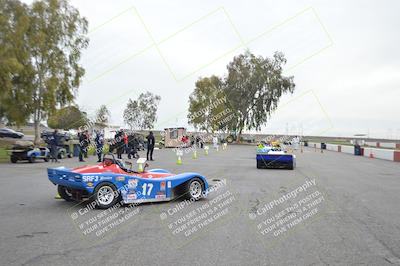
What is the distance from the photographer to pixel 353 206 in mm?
9406

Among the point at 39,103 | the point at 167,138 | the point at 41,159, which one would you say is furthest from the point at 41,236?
the point at 167,138

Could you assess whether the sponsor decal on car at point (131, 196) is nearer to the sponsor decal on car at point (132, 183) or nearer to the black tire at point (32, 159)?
the sponsor decal on car at point (132, 183)

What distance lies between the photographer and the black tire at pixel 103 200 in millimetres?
8600

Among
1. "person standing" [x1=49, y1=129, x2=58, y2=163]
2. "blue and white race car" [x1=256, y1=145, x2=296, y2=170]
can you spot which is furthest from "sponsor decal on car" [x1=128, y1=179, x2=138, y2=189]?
"person standing" [x1=49, y1=129, x2=58, y2=163]

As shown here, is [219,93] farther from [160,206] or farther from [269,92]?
[160,206]

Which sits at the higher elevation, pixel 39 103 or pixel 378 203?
pixel 39 103

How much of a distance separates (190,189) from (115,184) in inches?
72.6

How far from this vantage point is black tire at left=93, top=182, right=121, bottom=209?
8600mm

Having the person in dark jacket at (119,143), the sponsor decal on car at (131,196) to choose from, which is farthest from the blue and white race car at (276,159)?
the sponsor decal on car at (131,196)

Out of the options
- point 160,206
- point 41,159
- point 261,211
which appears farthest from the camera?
point 41,159

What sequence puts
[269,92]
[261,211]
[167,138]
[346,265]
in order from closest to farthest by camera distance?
[346,265] → [261,211] → [167,138] → [269,92]

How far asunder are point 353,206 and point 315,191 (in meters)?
2.40

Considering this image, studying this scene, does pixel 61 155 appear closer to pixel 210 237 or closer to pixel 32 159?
pixel 32 159

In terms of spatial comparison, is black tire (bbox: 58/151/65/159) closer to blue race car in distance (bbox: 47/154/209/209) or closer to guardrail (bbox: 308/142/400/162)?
blue race car in distance (bbox: 47/154/209/209)
